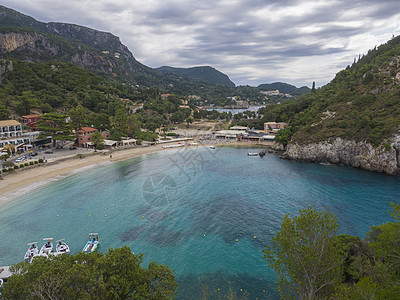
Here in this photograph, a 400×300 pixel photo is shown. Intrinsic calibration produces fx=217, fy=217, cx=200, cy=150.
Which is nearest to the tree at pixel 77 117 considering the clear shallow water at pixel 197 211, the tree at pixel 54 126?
the tree at pixel 54 126

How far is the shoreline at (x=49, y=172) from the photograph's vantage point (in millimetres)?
33969

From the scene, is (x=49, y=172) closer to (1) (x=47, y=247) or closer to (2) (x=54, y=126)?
(2) (x=54, y=126)

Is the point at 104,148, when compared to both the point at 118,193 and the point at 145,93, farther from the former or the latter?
the point at 145,93

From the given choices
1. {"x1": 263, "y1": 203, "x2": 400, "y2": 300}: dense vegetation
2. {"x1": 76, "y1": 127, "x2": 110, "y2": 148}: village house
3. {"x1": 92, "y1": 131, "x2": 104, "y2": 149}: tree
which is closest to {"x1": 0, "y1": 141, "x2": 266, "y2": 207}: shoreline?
{"x1": 92, "y1": 131, "x2": 104, "y2": 149}: tree

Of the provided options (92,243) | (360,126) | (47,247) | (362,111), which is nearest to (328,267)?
(92,243)

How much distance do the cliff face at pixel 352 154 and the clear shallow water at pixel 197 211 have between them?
2.50 metres

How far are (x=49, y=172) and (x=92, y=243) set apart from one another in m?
27.4

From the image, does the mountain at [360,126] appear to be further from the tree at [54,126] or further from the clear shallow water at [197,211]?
the tree at [54,126]

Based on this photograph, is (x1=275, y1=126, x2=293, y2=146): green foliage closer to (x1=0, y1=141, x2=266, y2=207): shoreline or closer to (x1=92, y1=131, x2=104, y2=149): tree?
(x1=0, y1=141, x2=266, y2=207): shoreline

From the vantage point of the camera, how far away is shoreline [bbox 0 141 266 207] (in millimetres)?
33969

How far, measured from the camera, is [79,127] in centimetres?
6103

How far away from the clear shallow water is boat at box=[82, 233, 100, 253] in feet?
2.02

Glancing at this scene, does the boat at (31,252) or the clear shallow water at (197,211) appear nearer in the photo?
the boat at (31,252)

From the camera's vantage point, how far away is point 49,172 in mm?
41688
